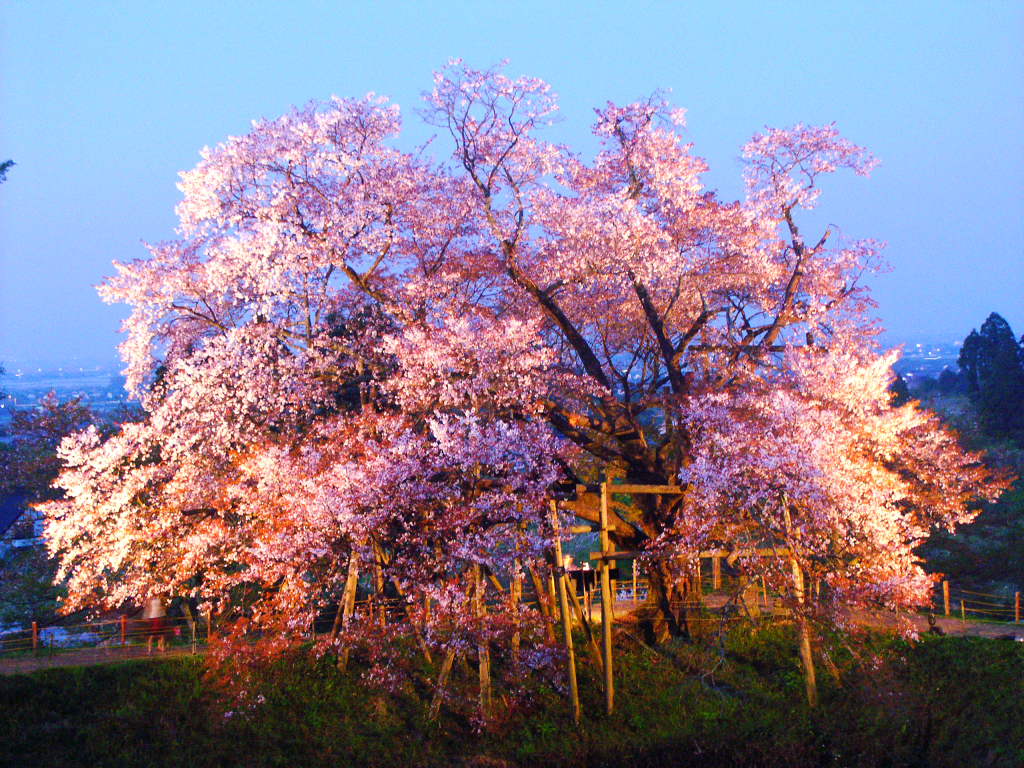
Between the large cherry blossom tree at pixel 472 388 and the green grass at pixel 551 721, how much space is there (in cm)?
141

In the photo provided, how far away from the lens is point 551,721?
13484 mm

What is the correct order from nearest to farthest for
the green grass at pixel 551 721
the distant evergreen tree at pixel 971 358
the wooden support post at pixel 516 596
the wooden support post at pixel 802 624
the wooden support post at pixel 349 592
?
the wooden support post at pixel 802 624
the green grass at pixel 551 721
the wooden support post at pixel 516 596
the wooden support post at pixel 349 592
the distant evergreen tree at pixel 971 358

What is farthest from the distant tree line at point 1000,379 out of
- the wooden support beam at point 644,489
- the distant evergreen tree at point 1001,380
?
the wooden support beam at point 644,489

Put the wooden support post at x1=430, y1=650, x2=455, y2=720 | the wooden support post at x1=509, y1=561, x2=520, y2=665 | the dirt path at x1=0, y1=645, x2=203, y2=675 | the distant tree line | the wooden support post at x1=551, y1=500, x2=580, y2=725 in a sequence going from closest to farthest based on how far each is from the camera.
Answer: the wooden support post at x1=551, y1=500, x2=580, y2=725 < the wooden support post at x1=509, y1=561, x2=520, y2=665 < the wooden support post at x1=430, y1=650, x2=455, y2=720 < the dirt path at x1=0, y1=645, x2=203, y2=675 < the distant tree line

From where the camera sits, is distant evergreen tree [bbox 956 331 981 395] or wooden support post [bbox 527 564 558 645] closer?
wooden support post [bbox 527 564 558 645]

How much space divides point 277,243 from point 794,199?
1030cm

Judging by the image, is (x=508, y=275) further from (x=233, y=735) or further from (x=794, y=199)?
(x=233, y=735)

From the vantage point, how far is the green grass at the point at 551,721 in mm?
12695

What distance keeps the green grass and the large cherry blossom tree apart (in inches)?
55.4

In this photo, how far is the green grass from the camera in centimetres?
1270

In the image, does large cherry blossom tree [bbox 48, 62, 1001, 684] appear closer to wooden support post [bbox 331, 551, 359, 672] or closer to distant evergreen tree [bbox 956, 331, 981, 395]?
wooden support post [bbox 331, 551, 359, 672]

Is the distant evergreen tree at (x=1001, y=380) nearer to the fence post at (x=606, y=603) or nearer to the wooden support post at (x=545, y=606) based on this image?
the wooden support post at (x=545, y=606)

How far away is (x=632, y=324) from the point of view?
1747cm

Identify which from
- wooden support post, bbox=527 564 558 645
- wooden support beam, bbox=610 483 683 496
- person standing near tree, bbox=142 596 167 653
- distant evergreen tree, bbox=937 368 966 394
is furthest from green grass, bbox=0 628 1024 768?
distant evergreen tree, bbox=937 368 966 394
